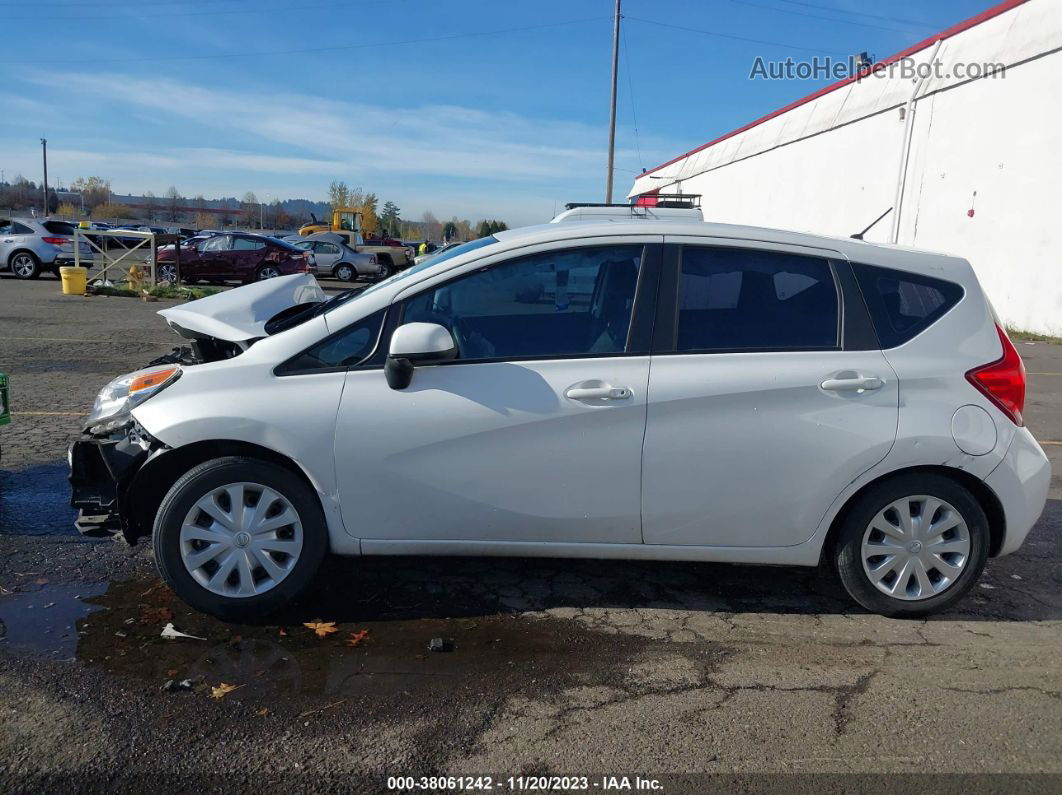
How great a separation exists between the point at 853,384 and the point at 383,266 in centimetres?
2951

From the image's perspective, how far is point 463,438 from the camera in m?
3.81

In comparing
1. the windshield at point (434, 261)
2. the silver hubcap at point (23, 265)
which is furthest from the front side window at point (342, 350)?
the silver hubcap at point (23, 265)

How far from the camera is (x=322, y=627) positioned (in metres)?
3.85

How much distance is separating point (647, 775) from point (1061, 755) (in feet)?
4.83

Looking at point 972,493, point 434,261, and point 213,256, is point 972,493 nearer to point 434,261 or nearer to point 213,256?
point 434,261

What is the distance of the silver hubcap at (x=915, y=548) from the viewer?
3971 mm

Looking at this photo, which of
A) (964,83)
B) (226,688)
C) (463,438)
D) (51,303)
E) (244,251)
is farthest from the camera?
(244,251)

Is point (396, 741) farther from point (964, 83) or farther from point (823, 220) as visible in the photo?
point (823, 220)

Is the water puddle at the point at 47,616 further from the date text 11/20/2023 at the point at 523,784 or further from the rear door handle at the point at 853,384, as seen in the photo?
the rear door handle at the point at 853,384

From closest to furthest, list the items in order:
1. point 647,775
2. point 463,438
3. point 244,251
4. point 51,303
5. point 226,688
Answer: point 647,775 → point 226,688 → point 463,438 → point 51,303 → point 244,251

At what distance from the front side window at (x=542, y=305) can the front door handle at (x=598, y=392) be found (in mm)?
180

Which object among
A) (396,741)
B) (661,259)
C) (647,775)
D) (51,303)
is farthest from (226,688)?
(51,303)

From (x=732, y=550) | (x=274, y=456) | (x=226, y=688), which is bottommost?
(x=226, y=688)

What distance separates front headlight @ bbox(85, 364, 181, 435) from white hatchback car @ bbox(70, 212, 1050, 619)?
0.07ft
